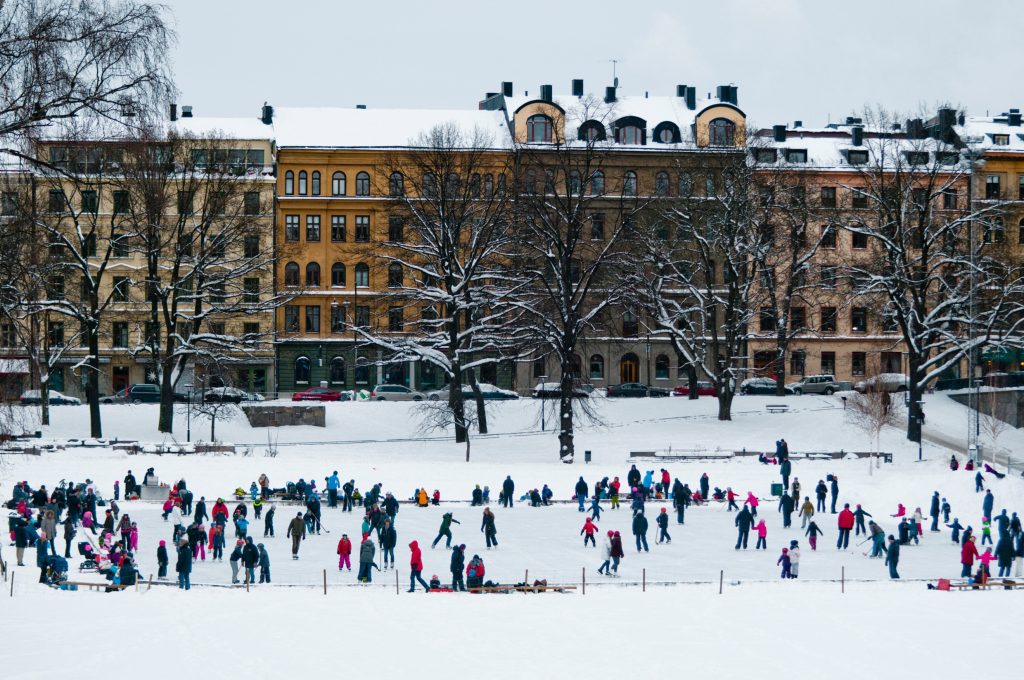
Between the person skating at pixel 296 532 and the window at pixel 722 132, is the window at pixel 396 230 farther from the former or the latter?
the person skating at pixel 296 532

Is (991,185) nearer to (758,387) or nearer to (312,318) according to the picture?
(758,387)

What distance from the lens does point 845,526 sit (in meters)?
37.5

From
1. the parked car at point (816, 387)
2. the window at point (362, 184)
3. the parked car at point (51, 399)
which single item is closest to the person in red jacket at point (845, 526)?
the parked car at point (816, 387)

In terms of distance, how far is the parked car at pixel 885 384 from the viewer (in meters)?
59.0

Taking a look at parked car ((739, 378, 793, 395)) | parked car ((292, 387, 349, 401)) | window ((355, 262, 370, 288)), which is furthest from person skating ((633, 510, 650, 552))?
window ((355, 262, 370, 288))

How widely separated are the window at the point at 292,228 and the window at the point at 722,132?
24143 millimetres

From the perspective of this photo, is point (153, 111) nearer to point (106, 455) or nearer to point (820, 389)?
point (106, 455)

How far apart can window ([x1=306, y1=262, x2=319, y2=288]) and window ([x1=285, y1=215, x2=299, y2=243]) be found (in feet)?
5.47

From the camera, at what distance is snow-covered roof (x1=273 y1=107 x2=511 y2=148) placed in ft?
275

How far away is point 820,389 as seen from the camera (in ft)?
246

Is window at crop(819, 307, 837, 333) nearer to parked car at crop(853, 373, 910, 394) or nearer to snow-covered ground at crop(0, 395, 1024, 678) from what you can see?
parked car at crop(853, 373, 910, 394)

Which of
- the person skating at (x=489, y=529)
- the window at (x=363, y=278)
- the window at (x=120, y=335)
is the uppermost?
the window at (x=363, y=278)

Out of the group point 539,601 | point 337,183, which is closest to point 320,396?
point 337,183

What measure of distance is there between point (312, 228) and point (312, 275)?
2718 mm
